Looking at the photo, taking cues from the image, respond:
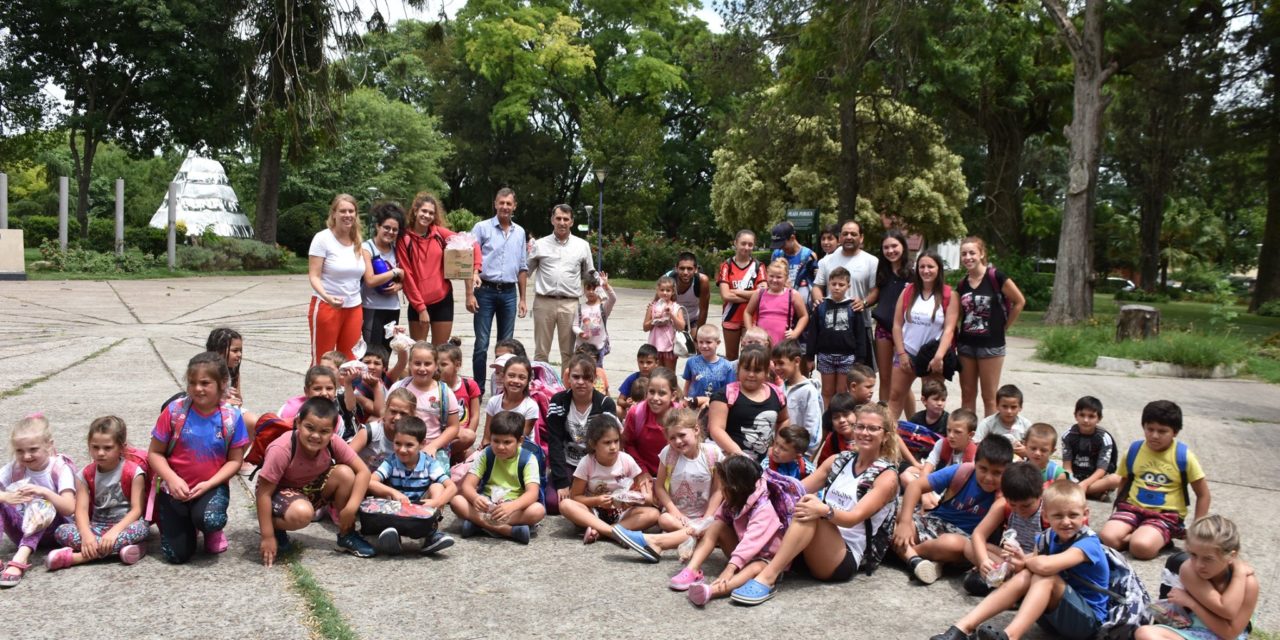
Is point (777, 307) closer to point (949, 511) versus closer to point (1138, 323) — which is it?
point (949, 511)

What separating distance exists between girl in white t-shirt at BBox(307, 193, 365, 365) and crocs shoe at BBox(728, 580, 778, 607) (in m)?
3.83

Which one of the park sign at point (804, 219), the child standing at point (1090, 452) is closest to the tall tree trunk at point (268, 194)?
the park sign at point (804, 219)

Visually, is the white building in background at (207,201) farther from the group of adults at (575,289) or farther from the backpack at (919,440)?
the backpack at (919,440)

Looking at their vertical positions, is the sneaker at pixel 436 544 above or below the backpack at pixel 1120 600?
below

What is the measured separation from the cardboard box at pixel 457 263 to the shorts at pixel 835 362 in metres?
2.82

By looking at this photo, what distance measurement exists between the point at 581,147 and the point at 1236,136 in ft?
101

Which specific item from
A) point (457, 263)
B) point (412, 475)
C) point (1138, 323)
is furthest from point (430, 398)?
point (1138, 323)

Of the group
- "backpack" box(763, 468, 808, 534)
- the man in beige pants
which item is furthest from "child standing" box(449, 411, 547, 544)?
the man in beige pants

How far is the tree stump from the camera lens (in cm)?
1397

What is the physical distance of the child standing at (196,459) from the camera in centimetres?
462

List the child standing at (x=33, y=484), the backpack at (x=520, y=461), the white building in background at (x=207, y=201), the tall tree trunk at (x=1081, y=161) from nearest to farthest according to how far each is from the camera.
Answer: the child standing at (x=33, y=484) → the backpack at (x=520, y=461) → the tall tree trunk at (x=1081, y=161) → the white building in background at (x=207, y=201)

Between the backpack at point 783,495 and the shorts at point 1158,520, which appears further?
the shorts at point 1158,520

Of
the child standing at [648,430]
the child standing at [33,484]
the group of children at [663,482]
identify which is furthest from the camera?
the child standing at [648,430]

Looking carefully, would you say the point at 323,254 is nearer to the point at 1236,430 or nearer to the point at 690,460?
the point at 690,460
